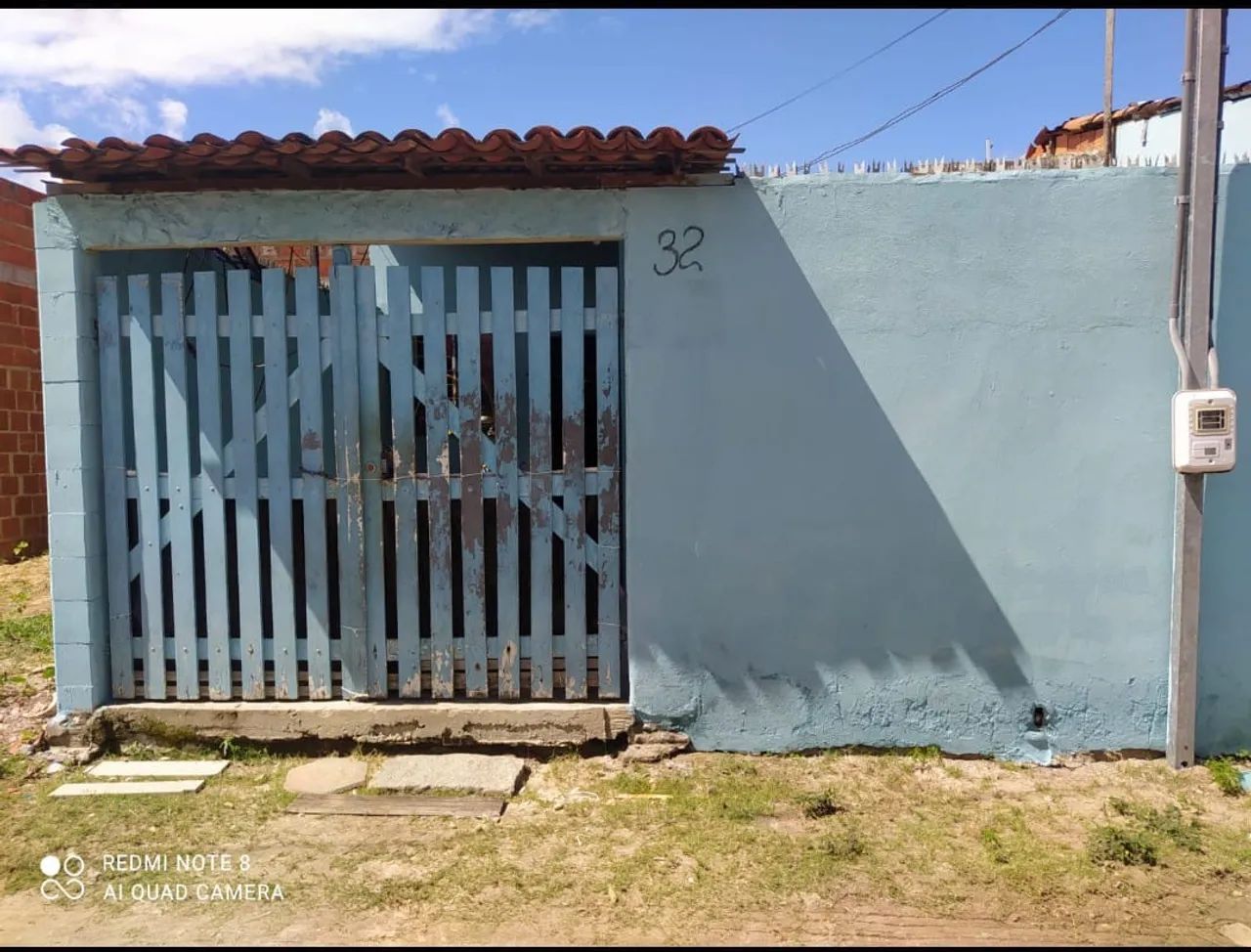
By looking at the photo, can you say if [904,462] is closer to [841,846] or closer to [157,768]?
[841,846]

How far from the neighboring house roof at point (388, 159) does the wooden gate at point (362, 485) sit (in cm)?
47

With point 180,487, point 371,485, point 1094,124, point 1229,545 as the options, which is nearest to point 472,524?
point 371,485

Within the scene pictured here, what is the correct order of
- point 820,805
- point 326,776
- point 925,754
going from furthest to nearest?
point 925,754 < point 326,776 < point 820,805

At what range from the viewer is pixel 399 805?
3.88m

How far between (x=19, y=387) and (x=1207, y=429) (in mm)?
9401

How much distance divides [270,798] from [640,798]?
174cm

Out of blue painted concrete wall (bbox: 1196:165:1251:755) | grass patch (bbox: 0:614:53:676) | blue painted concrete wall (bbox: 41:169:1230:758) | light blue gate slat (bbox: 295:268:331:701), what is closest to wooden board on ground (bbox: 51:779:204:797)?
light blue gate slat (bbox: 295:268:331:701)

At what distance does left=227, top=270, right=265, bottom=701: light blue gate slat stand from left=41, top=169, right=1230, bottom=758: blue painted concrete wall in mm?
468

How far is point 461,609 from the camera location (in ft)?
15.0

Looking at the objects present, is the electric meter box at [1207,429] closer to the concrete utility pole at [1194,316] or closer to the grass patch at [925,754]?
the concrete utility pole at [1194,316]

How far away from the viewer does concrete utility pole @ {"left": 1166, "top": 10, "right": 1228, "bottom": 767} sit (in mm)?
3891

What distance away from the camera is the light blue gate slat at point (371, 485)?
4289 millimetres

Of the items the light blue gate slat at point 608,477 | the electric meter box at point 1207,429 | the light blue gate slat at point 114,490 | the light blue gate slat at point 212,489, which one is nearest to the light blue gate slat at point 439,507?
the light blue gate slat at point 608,477

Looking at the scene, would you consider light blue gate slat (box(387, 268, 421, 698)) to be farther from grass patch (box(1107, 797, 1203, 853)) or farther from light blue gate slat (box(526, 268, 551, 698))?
grass patch (box(1107, 797, 1203, 853))
